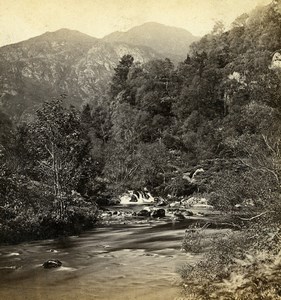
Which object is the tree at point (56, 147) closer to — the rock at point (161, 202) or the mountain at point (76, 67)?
the rock at point (161, 202)

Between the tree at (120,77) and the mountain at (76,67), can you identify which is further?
the tree at (120,77)

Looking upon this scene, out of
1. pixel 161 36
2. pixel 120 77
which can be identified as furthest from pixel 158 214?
pixel 120 77

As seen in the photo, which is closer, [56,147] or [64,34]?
[56,147]

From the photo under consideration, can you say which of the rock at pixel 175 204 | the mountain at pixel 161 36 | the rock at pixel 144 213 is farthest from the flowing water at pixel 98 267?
the rock at pixel 175 204

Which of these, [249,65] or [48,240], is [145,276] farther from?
[249,65]

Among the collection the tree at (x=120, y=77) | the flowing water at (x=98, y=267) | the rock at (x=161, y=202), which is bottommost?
the rock at (x=161, y=202)

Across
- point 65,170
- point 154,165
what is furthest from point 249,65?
point 65,170

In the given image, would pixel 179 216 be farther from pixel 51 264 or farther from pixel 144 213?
pixel 51 264
